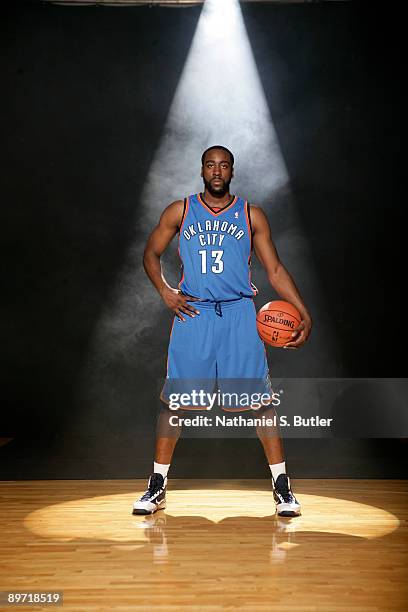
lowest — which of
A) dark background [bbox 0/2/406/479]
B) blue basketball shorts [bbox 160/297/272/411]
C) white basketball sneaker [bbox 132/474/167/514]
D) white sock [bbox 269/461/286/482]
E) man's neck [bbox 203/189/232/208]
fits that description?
white basketball sneaker [bbox 132/474/167/514]

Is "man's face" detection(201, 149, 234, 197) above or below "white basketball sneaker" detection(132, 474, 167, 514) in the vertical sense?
above

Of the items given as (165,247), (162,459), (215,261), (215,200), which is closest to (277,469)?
(162,459)

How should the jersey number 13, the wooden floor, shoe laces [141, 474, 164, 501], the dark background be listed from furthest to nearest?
1. the dark background
2. the jersey number 13
3. shoe laces [141, 474, 164, 501]
4. the wooden floor

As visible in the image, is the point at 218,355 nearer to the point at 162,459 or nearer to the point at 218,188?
the point at 162,459

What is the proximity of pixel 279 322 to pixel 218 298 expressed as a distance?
0.30m

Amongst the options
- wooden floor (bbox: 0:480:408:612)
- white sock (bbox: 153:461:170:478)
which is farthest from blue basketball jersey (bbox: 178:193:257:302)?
wooden floor (bbox: 0:480:408:612)

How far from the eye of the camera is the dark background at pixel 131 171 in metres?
6.14

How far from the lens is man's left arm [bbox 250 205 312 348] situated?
3.83 metres

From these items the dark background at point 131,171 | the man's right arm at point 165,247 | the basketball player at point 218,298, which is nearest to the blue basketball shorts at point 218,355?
the basketball player at point 218,298

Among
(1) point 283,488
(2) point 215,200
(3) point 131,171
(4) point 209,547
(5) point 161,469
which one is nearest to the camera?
(4) point 209,547

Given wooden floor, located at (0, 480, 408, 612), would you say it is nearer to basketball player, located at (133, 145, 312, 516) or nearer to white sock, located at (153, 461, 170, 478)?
white sock, located at (153, 461, 170, 478)

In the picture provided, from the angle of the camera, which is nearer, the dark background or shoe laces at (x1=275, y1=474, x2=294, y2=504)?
shoe laces at (x1=275, y1=474, x2=294, y2=504)

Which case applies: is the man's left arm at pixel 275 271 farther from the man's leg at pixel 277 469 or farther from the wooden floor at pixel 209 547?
the wooden floor at pixel 209 547

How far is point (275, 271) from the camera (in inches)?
154
